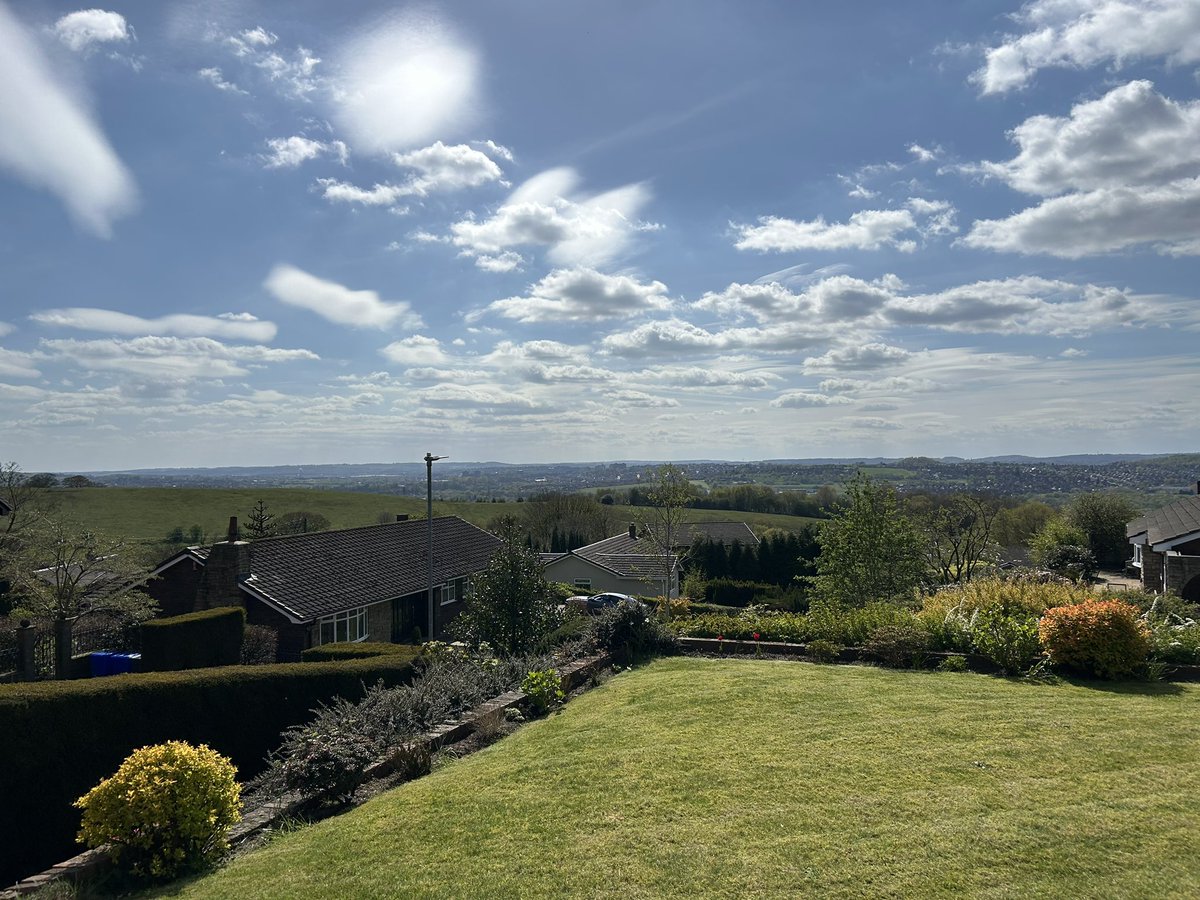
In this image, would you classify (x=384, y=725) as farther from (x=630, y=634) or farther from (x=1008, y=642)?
(x=1008, y=642)

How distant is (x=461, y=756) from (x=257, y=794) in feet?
8.46

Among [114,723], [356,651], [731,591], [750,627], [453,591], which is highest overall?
[114,723]

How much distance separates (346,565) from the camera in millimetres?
29938

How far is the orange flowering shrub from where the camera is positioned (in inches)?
449

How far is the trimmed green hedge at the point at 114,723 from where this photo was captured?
377 inches

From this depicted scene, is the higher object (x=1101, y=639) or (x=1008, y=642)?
(x=1101, y=639)

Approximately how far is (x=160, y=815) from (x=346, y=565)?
79.0 ft

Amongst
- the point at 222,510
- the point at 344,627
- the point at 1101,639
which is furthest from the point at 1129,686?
the point at 222,510

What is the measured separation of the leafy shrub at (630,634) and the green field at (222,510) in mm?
56185

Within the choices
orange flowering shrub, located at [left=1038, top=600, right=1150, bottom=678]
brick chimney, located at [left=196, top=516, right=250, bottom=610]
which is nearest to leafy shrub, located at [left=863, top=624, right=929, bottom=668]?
orange flowering shrub, located at [left=1038, top=600, right=1150, bottom=678]

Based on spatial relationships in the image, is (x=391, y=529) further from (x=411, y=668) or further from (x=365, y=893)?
(x=365, y=893)

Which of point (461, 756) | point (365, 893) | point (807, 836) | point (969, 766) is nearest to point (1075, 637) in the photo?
point (969, 766)

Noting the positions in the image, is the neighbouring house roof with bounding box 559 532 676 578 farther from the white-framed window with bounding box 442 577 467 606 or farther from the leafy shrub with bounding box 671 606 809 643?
the leafy shrub with bounding box 671 606 809 643

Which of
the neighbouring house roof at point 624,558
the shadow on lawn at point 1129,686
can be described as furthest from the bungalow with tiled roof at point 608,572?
the shadow on lawn at point 1129,686
